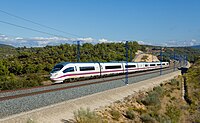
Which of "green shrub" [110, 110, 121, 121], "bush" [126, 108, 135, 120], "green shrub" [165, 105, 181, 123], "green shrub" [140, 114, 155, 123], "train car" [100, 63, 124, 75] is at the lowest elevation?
"green shrub" [165, 105, 181, 123]

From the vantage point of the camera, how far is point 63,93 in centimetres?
2078

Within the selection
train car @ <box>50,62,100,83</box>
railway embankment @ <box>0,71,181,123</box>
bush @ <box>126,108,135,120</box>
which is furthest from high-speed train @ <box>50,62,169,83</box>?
bush @ <box>126,108,135,120</box>

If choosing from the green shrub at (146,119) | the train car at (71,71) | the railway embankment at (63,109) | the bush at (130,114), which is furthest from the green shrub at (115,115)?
→ the train car at (71,71)

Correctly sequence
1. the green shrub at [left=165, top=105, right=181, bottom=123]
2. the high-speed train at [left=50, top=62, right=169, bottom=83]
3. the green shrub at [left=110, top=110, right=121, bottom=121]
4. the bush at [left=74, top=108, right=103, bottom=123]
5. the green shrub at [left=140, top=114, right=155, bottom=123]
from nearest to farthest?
1. the bush at [left=74, top=108, right=103, bottom=123]
2. the green shrub at [left=110, top=110, right=121, bottom=121]
3. the green shrub at [left=140, top=114, right=155, bottom=123]
4. the green shrub at [left=165, top=105, right=181, bottom=123]
5. the high-speed train at [left=50, top=62, right=169, bottom=83]

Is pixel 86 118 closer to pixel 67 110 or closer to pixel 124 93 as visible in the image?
pixel 67 110

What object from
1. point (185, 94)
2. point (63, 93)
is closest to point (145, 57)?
point (185, 94)

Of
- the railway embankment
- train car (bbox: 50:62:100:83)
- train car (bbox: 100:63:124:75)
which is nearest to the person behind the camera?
the railway embankment

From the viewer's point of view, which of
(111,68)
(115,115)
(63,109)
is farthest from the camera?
(111,68)

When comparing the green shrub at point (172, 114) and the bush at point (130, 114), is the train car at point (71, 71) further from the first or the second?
the bush at point (130, 114)

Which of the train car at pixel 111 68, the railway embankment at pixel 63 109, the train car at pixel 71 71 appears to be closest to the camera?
the railway embankment at pixel 63 109

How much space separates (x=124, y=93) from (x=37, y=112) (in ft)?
37.6

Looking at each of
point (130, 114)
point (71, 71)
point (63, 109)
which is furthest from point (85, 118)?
point (71, 71)

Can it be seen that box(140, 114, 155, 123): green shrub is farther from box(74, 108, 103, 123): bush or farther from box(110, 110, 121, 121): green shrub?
box(74, 108, 103, 123): bush

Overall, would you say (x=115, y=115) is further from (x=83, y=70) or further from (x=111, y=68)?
(x=111, y=68)
